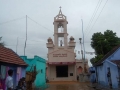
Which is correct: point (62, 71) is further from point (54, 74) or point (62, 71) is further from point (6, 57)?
point (6, 57)

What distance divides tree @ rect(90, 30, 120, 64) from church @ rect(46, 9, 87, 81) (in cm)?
483

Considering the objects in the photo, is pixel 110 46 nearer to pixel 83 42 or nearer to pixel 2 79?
pixel 83 42

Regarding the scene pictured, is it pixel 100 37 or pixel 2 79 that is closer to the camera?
pixel 2 79

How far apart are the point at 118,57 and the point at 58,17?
20.0 meters

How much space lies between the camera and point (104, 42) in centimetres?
2966

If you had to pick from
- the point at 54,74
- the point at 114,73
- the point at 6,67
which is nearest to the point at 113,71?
the point at 114,73

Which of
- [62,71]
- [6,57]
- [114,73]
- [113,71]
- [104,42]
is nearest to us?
[6,57]

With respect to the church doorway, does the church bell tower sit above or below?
above

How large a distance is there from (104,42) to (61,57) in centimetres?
929

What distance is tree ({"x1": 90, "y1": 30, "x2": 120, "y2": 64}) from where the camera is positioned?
29.7 metres

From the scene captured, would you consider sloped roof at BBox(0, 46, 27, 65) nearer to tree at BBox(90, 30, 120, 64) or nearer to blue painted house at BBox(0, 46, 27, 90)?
blue painted house at BBox(0, 46, 27, 90)

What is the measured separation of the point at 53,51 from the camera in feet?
110

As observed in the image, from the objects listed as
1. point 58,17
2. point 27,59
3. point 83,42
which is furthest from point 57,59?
point 27,59

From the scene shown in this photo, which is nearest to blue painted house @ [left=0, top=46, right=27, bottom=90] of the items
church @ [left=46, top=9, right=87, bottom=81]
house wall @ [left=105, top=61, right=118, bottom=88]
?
house wall @ [left=105, top=61, right=118, bottom=88]
